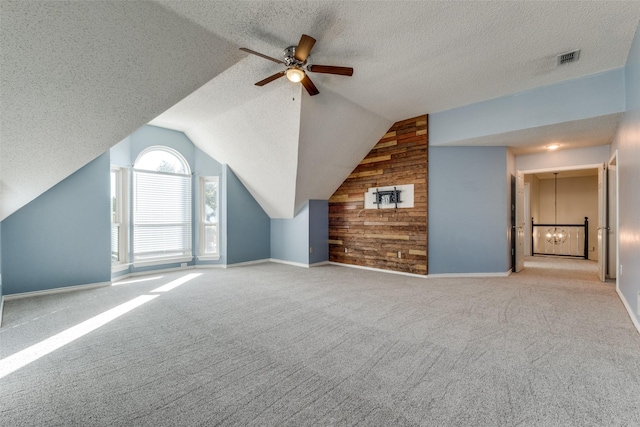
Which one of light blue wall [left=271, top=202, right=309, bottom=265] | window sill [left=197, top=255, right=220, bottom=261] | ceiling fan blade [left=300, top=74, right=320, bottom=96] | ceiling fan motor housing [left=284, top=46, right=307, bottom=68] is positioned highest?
ceiling fan motor housing [left=284, top=46, right=307, bottom=68]

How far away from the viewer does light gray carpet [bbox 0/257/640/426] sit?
165cm

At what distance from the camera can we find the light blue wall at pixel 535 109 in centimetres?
359

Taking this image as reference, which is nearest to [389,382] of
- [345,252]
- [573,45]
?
[573,45]

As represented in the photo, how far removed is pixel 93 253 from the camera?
4582mm

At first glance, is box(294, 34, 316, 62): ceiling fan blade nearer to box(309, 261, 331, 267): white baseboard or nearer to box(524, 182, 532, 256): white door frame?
box(309, 261, 331, 267): white baseboard

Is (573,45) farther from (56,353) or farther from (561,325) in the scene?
(56,353)

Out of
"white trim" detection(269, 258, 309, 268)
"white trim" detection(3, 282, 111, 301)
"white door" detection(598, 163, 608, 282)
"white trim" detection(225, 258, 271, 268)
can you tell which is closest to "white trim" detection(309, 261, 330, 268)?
"white trim" detection(269, 258, 309, 268)

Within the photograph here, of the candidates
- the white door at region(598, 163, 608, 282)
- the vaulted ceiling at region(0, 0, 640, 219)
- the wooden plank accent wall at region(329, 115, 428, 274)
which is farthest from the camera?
the wooden plank accent wall at region(329, 115, 428, 274)

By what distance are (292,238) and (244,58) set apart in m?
4.25

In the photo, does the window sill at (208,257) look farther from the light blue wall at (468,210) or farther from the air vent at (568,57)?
the air vent at (568,57)

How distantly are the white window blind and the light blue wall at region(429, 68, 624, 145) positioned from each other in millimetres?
5348

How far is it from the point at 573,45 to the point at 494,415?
3.81 meters

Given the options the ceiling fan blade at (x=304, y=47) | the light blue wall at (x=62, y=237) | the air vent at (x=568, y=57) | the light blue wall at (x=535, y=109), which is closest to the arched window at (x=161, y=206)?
the light blue wall at (x=62, y=237)

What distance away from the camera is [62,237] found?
14.2 feet
